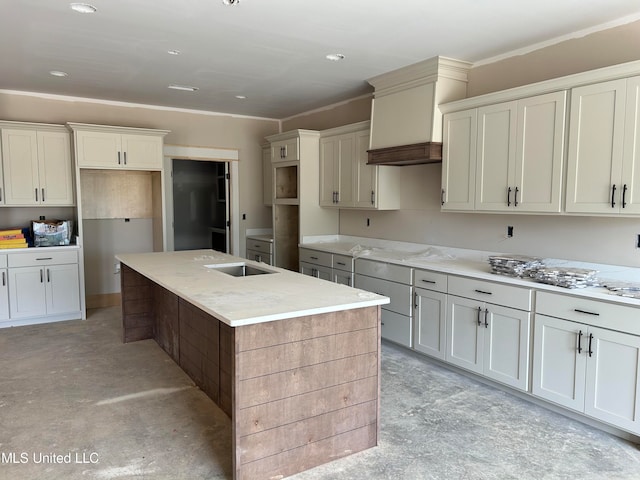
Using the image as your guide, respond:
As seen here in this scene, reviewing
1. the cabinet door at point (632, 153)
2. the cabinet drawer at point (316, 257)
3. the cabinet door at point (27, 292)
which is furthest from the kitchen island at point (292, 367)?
the cabinet door at point (27, 292)

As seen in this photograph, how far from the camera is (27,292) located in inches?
191

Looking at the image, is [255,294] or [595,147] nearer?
[255,294]

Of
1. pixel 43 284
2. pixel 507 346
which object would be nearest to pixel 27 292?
pixel 43 284

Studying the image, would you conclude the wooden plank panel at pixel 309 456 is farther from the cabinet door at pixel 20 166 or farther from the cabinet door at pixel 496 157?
the cabinet door at pixel 20 166

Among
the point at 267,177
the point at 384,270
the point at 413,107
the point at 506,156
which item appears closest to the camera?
the point at 506,156

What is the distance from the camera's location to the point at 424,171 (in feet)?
14.6

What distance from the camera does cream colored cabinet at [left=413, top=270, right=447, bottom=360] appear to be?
144 inches

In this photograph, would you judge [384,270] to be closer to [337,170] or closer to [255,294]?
[337,170]

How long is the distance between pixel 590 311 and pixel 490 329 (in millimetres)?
735

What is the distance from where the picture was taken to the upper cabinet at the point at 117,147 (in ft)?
16.3

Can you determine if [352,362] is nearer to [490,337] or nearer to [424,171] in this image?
[490,337]

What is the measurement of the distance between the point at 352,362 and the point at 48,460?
170cm

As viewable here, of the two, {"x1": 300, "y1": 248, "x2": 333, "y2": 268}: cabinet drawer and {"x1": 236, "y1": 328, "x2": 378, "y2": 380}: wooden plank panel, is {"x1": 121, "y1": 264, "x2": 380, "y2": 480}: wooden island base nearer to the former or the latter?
{"x1": 236, "y1": 328, "x2": 378, "y2": 380}: wooden plank panel

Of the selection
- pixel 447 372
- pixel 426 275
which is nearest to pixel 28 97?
pixel 426 275
